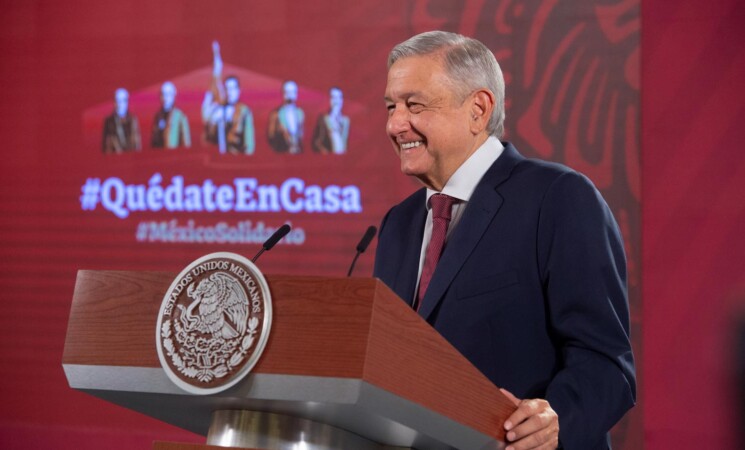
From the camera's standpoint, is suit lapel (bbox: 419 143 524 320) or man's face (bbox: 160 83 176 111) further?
man's face (bbox: 160 83 176 111)

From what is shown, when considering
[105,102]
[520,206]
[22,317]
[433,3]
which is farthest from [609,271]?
[22,317]

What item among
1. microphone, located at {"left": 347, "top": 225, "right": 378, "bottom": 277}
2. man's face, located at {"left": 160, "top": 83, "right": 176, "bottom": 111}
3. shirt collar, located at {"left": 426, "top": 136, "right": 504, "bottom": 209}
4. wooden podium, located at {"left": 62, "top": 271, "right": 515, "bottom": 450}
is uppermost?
man's face, located at {"left": 160, "top": 83, "right": 176, "bottom": 111}

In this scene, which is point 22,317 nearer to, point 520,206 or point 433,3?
point 433,3

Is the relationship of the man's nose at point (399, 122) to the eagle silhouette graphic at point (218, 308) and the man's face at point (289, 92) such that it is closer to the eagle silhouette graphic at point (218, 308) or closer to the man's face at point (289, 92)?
the eagle silhouette graphic at point (218, 308)

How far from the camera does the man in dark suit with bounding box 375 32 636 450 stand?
157cm

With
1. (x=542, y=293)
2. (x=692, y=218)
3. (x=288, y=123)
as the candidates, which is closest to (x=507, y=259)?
(x=542, y=293)

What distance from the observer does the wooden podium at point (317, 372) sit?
1.08 metres

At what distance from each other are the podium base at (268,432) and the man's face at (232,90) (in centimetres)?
355

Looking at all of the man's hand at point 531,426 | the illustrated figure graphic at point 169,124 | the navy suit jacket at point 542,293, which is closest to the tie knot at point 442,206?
the navy suit jacket at point 542,293

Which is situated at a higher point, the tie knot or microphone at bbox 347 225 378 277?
the tie knot

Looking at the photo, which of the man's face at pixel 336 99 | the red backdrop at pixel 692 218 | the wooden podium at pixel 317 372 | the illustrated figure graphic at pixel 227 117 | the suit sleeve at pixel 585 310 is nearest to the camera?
the wooden podium at pixel 317 372

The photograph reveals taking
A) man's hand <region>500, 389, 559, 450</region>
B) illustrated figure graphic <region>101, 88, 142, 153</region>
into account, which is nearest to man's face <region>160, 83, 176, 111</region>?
illustrated figure graphic <region>101, 88, 142, 153</region>

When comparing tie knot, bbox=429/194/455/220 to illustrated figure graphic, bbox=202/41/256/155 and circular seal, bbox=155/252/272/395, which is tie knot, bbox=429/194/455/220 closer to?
circular seal, bbox=155/252/272/395

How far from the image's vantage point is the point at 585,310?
1619 millimetres
